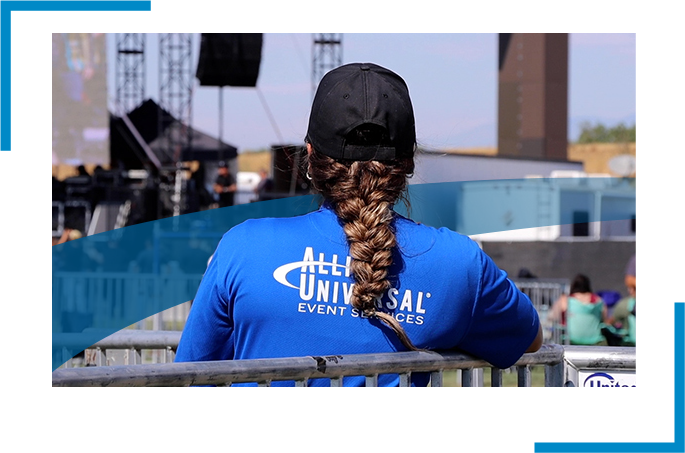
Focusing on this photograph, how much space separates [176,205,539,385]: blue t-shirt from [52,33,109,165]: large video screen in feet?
42.8

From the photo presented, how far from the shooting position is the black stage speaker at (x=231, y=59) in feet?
46.8

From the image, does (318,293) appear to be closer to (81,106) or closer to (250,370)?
(250,370)

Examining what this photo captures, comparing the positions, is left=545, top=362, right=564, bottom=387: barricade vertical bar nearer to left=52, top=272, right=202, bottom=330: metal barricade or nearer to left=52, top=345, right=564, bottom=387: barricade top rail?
left=52, top=345, right=564, bottom=387: barricade top rail

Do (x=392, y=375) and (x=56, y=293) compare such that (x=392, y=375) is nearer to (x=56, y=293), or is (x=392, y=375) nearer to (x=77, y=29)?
(x=77, y=29)

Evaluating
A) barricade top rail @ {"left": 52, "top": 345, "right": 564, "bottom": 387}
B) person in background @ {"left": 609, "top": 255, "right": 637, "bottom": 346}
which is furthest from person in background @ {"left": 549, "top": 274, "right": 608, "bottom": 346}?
barricade top rail @ {"left": 52, "top": 345, "right": 564, "bottom": 387}

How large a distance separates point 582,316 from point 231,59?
340 inches

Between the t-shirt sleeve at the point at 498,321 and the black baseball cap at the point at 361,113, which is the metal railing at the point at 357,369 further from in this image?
the black baseball cap at the point at 361,113

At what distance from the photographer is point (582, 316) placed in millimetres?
8227

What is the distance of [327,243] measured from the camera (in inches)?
63.6

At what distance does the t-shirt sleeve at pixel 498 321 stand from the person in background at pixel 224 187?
1383 cm

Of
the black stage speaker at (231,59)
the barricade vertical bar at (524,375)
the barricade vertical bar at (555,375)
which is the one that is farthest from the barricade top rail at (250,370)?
the black stage speaker at (231,59)

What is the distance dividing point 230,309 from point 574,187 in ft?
40.6

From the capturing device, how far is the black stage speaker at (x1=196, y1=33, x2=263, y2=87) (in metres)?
14.2
